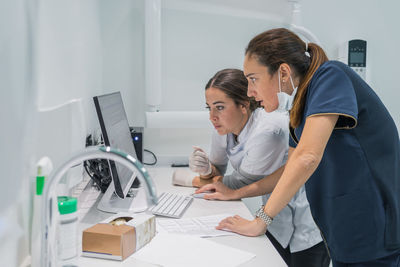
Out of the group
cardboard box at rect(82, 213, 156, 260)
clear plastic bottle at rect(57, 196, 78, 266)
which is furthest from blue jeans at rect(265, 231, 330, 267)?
clear plastic bottle at rect(57, 196, 78, 266)

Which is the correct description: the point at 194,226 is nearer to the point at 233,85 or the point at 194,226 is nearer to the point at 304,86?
the point at 304,86

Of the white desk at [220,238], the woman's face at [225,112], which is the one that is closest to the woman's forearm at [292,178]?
the white desk at [220,238]

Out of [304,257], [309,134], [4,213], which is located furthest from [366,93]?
[4,213]

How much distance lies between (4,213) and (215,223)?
67 cm

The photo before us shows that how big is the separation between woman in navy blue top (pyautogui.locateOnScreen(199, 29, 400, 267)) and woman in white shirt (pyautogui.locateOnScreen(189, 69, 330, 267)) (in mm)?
343

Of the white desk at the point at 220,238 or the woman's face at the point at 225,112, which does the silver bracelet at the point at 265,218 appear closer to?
the white desk at the point at 220,238

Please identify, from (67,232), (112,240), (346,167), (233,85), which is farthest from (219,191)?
(67,232)

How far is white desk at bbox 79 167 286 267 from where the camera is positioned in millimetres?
967

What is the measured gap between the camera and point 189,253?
3.35 ft

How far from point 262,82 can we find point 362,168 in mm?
434

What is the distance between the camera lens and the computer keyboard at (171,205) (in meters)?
1.34

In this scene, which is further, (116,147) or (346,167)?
(116,147)

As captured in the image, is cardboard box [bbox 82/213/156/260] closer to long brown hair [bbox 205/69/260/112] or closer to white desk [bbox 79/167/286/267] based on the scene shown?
white desk [bbox 79/167/286/267]

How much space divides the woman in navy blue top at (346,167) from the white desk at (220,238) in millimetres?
58
